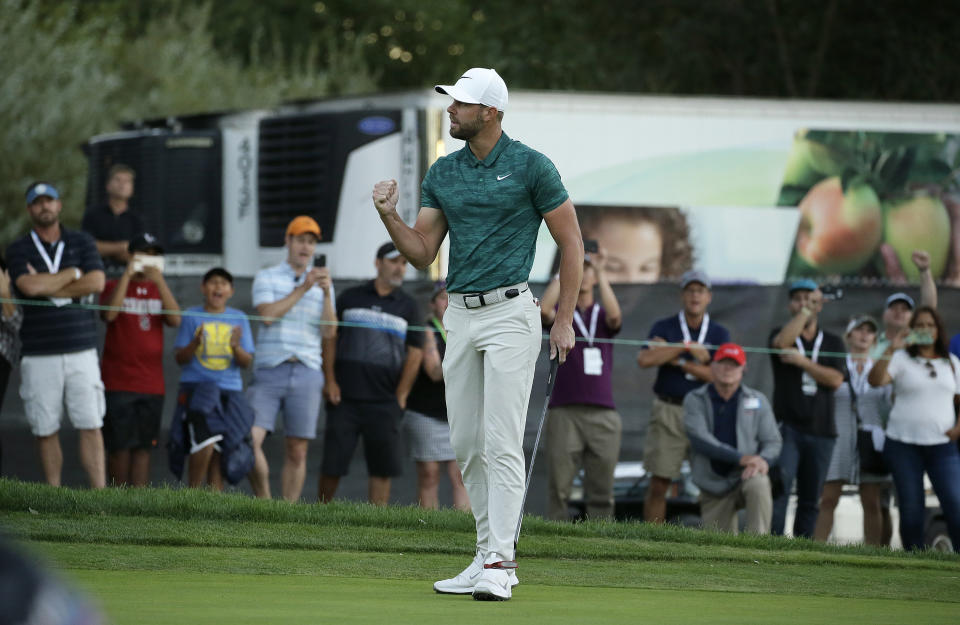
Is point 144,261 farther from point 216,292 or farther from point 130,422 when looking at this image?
point 130,422

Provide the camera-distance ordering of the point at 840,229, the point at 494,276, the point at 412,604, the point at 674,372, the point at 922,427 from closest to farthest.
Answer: the point at 412,604, the point at 494,276, the point at 922,427, the point at 674,372, the point at 840,229

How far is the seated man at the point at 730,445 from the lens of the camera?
37.9 ft

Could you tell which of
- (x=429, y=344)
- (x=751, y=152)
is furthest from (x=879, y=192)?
(x=429, y=344)

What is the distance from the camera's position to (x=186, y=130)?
1717cm

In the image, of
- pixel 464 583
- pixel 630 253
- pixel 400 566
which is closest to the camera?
pixel 464 583

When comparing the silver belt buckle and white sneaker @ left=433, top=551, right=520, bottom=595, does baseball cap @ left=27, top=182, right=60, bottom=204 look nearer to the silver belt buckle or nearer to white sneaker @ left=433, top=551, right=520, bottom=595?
the silver belt buckle

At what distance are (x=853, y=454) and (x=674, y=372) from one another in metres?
1.56

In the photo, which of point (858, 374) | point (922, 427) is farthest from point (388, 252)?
point (922, 427)

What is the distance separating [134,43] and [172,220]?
22.4 meters

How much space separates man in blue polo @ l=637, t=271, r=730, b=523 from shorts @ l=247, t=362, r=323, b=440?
2550mm

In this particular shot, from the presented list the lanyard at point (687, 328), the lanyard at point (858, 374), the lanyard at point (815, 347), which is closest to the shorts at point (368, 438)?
the lanyard at point (687, 328)

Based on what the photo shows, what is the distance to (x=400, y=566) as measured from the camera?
26.0ft

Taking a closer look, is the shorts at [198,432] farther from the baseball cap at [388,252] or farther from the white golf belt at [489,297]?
the white golf belt at [489,297]

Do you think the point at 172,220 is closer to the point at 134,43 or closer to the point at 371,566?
the point at 371,566
